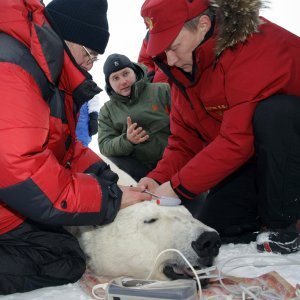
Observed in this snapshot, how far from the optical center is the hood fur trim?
1.95 meters

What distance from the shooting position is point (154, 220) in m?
1.80

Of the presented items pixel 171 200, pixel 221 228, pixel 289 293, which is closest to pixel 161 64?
pixel 171 200

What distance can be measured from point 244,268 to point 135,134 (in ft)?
5.08

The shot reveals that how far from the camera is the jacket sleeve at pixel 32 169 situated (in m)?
1.46

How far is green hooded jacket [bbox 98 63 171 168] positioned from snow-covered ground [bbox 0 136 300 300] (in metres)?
1.34

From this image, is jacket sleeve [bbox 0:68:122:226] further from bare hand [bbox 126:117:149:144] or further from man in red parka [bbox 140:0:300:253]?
bare hand [bbox 126:117:149:144]

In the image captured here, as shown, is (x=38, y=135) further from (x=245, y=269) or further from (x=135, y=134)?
(x=135, y=134)

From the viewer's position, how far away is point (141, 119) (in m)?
3.28

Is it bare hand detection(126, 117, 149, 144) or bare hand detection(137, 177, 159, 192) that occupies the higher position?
bare hand detection(137, 177, 159, 192)

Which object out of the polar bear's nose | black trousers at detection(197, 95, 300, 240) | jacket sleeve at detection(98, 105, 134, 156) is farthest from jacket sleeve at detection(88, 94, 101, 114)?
the polar bear's nose

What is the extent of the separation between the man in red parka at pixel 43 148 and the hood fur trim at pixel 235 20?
567 millimetres

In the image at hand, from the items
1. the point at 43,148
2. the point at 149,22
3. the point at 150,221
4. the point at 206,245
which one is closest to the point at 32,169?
the point at 43,148

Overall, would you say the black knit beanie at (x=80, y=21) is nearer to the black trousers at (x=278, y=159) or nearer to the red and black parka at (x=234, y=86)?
the red and black parka at (x=234, y=86)

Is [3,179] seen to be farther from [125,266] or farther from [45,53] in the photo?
[125,266]
